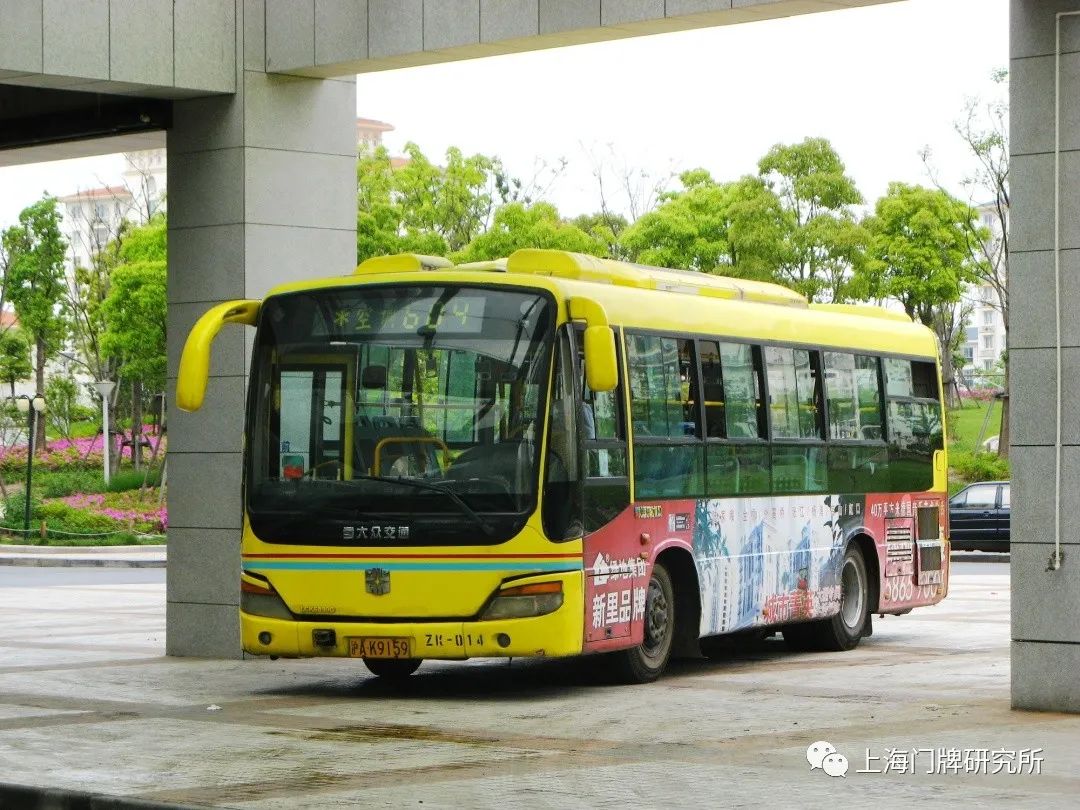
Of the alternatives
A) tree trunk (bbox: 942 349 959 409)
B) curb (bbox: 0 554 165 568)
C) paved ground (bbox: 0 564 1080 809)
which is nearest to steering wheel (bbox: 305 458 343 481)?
paved ground (bbox: 0 564 1080 809)

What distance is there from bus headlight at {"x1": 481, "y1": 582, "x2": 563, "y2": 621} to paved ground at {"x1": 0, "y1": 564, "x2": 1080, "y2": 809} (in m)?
0.63

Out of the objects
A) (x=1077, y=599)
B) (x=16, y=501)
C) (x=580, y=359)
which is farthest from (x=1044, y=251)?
(x=16, y=501)

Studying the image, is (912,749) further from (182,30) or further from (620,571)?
(182,30)

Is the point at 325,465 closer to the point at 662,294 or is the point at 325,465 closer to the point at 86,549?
the point at 662,294

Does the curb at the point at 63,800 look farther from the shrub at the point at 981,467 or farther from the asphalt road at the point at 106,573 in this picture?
the shrub at the point at 981,467

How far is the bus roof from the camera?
13938mm

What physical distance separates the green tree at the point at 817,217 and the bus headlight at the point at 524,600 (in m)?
41.9

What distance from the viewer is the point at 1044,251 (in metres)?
12.2

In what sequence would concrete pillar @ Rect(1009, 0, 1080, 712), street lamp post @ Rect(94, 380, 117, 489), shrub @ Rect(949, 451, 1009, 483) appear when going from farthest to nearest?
shrub @ Rect(949, 451, 1009, 483), street lamp post @ Rect(94, 380, 117, 489), concrete pillar @ Rect(1009, 0, 1080, 712)

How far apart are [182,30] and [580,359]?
16.9ft

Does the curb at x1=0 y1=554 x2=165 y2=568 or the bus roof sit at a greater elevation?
the bus roof

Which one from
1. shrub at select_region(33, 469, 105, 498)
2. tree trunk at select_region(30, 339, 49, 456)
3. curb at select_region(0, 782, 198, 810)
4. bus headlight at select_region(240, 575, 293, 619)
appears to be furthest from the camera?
tree trunk at select_region(30, 339, 49, 456)

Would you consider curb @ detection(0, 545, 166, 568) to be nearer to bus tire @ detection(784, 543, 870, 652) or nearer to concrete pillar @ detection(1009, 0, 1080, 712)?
bus tire @ detection(784, 543, 870, 652)

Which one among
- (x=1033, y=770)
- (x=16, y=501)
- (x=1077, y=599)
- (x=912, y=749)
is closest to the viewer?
(x=1033, y=770)
